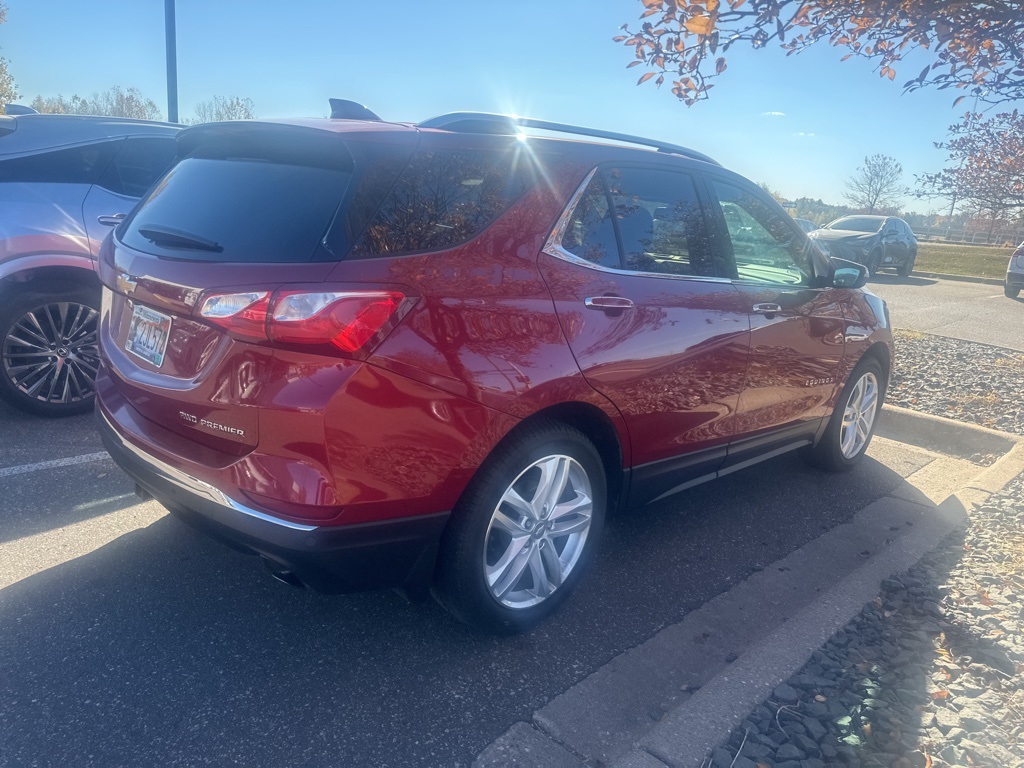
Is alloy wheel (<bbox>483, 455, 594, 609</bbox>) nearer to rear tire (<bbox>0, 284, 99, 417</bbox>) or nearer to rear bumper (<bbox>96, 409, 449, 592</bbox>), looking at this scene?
rear bumper (<bbox>96, 409, 449, 592</bbox>)

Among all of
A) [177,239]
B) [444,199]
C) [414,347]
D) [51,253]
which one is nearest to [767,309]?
[444,199]

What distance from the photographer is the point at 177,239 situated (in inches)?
109

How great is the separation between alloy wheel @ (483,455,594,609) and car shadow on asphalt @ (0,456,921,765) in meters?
0.21

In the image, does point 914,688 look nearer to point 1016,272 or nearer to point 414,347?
point 414,347

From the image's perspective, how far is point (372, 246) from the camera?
2.53m

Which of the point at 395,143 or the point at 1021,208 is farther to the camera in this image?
the point at 1021,208

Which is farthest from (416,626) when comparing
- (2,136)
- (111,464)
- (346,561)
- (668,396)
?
(2,136)

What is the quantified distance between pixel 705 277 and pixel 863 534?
1.78 metres

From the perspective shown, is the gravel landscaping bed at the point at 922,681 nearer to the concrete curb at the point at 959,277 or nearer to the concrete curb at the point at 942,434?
the concrete curb at the point at 942,434

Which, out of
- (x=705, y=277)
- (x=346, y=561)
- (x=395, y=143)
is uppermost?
(x=395, y=143)

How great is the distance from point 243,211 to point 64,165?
3.23m

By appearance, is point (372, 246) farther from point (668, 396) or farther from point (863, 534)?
point (863, 534)

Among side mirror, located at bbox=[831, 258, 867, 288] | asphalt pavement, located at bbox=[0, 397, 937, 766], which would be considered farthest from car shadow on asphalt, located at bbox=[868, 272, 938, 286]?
asphalt pavement, located at bbox=[0, 397, 937, 766]

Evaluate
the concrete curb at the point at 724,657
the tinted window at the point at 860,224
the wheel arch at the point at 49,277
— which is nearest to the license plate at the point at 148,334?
the concrete curb at the point at 724,657
